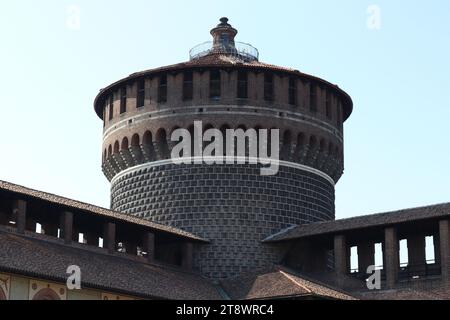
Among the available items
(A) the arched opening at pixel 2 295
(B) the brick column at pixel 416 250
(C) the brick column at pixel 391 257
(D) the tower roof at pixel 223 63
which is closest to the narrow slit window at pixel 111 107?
(D) the tower roof at pixel 223 63

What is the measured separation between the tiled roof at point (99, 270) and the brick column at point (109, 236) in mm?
445

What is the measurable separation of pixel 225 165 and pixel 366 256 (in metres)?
6.98

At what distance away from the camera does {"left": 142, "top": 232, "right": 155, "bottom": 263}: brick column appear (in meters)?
39.5

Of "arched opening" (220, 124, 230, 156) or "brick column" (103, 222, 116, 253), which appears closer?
"brick column" (103, 222, 116, 253)

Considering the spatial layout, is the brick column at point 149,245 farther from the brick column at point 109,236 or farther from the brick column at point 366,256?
the brick column at point 366,256

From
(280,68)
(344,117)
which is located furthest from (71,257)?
(344,117)

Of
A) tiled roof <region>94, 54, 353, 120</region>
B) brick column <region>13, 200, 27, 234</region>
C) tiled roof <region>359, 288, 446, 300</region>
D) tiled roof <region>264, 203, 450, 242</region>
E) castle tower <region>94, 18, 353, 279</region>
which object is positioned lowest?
tiled roof <region>359, 288, 446, 300</region>

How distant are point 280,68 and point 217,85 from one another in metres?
2.81

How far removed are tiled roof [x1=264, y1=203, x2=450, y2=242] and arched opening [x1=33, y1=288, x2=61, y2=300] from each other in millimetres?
12019

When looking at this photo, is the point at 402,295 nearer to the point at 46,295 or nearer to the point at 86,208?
the point at 86,208

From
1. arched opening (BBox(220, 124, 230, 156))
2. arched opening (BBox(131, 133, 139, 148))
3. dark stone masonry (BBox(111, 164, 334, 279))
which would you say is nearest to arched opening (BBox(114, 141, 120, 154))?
arched opening (BBox(131, 133, 139, 148))

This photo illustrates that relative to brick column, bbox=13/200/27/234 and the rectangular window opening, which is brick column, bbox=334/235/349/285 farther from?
brick column, bbox=13/200/27/234

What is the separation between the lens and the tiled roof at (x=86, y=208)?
116 feet

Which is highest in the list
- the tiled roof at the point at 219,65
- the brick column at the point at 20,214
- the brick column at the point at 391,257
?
the tiled roof at the point at 219,65
